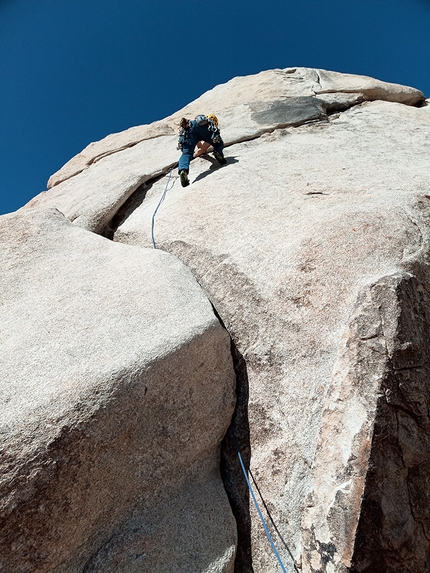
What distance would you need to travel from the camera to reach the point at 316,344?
3361mm

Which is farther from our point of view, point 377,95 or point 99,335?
point 377,95

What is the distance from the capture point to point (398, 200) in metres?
4.33

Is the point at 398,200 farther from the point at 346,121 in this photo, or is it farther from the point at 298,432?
the point at 346,121

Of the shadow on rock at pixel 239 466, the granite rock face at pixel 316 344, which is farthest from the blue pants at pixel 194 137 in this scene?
the shadow on rock at pixel 239 466

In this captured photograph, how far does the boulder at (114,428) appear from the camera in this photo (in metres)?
2.67

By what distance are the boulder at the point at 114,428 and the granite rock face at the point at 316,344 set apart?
0.20ft

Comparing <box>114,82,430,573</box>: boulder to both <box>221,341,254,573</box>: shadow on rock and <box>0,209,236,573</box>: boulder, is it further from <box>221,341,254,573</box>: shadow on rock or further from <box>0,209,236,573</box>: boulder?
<box>0,209,236,573</box>: boulder

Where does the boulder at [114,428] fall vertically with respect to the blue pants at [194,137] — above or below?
below

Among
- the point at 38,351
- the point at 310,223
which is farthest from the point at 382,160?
the point at 38,351

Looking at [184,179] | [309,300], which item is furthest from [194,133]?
[309,300]

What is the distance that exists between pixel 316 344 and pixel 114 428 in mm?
1655

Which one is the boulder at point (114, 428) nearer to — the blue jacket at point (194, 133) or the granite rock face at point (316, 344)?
the granite rock face at point (316, 344)

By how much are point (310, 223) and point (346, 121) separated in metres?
5.00

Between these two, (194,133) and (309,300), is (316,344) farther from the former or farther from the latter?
(194,133)
